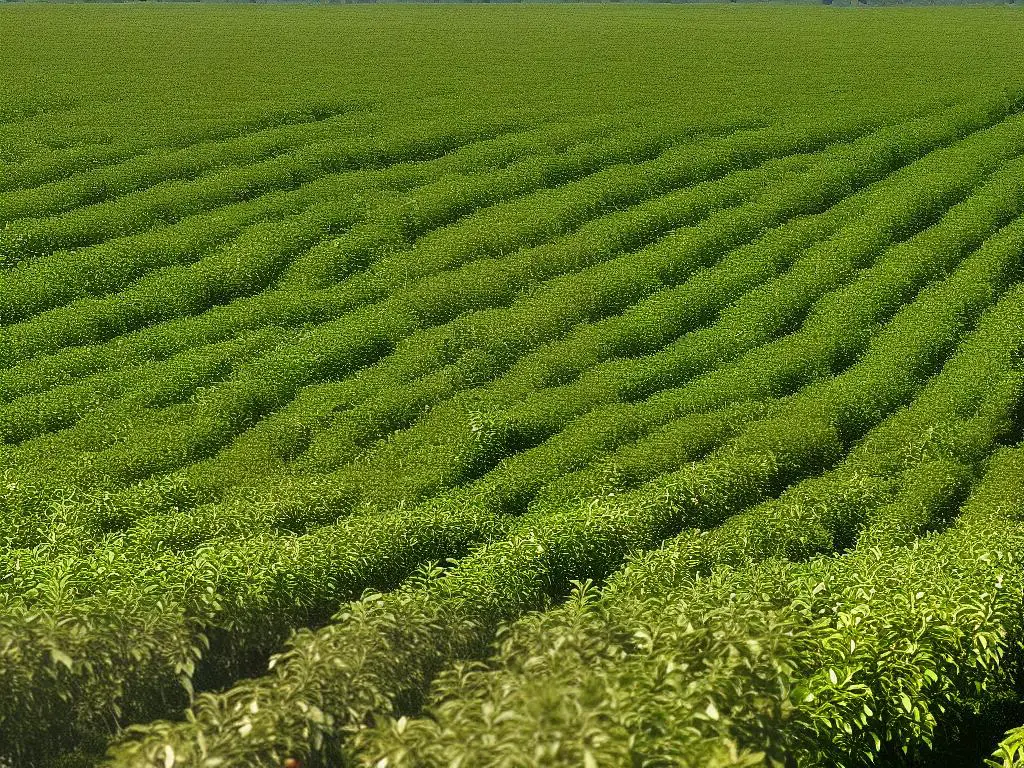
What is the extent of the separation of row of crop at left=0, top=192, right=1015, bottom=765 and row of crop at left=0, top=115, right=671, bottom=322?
1493 centimetres

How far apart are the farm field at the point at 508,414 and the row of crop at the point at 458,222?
169 millimetres

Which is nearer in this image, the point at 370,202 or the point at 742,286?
the point at 742,286

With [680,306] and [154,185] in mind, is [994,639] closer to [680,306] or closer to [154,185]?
[680,306]

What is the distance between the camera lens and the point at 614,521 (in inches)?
888

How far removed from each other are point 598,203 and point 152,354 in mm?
16393

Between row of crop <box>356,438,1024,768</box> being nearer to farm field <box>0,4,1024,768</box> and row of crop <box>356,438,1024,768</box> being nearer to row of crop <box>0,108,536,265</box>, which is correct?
farm field <box>0,4,1024,768</box>

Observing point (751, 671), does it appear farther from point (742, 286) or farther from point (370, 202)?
point (370, 202)

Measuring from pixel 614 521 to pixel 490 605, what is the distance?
14.4ft

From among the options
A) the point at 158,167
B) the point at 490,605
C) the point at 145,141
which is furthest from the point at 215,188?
the point at 490,605

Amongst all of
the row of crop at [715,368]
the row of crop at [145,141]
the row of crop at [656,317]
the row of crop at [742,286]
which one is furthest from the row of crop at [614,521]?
the row of crop at [145,141]

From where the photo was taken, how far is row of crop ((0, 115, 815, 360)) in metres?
31.6

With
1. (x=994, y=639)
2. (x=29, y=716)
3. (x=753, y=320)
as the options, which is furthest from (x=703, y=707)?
(x=753, y=320)

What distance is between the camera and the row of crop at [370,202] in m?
33.2

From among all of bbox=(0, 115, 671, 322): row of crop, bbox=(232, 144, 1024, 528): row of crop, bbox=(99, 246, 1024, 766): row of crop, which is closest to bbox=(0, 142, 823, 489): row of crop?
bbox=(0, 115, 671, 322): row of crop
